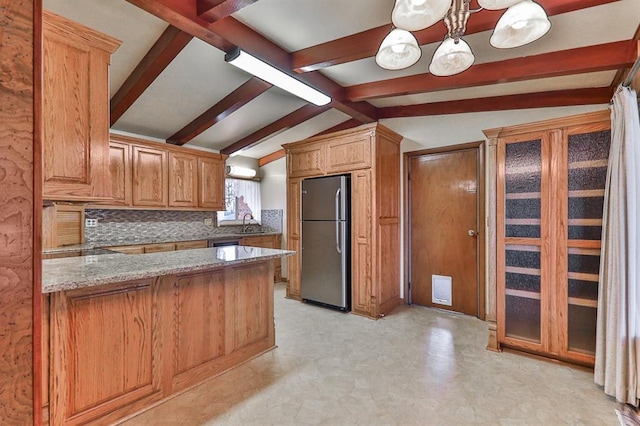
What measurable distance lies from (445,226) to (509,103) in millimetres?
1583

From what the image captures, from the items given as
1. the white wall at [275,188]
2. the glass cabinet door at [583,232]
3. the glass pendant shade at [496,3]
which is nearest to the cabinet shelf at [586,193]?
the glass cabinet door at [583,232]

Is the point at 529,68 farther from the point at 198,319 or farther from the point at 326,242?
the point at 198,319

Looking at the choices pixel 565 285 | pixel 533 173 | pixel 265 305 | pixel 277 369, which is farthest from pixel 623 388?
pixel 265 305

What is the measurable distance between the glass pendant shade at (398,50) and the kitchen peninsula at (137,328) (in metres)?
1.62

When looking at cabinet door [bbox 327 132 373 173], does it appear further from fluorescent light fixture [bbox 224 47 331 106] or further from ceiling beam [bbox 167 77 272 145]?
ceiling beam [bbox 167 77 272 145]

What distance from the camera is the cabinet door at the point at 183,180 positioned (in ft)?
14.8

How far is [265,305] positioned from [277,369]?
0.54 m

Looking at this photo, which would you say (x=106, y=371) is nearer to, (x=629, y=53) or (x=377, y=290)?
(x=377, y=290)

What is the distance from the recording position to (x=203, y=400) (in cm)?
204

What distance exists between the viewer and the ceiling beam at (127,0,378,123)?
6.31 feet

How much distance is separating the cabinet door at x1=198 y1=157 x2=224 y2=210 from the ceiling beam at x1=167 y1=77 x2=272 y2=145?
480 millimetres

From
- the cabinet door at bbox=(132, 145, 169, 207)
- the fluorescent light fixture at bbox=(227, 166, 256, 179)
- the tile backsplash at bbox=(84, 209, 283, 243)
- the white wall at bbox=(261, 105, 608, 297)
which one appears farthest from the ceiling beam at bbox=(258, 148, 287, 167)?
the white wall at bbox=(261, 105, 608, 297)

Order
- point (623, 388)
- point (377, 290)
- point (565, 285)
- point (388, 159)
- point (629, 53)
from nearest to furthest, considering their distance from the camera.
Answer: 1. point (623, 388)
2. point (629, 53)
3. point (565, 285)
4. point (377, 290)
5. point (388, 159)

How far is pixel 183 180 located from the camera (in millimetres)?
4652
